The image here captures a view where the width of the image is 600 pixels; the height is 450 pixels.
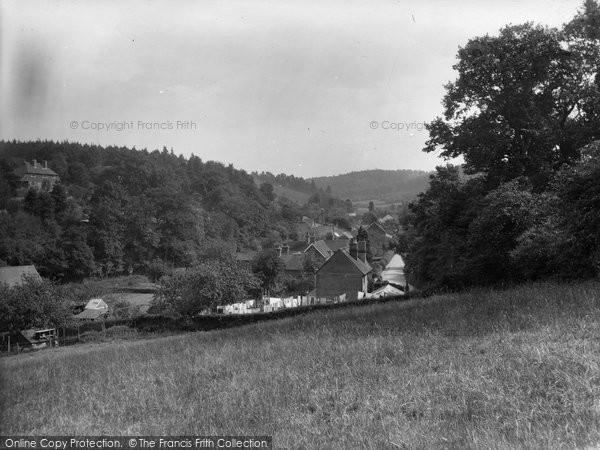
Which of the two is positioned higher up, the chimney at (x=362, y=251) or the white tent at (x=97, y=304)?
the chimney at (x=362, y=251)

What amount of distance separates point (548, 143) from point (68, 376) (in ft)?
71.7

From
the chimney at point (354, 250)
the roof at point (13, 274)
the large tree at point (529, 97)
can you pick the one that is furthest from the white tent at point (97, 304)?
the large tree at point (529, 97)

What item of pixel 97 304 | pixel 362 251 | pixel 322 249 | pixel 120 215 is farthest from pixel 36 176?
pixel 362 251

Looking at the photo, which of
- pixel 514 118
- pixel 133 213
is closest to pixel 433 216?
pixel 514 118

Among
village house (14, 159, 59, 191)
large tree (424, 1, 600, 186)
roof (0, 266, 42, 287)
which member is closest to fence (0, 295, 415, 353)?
roof (0, 266, 42, 287)

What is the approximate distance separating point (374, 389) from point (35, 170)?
88.2m

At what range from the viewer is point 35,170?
80.9 meters

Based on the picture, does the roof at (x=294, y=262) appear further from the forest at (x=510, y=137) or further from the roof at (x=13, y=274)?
the forest at (x=510, y=137)

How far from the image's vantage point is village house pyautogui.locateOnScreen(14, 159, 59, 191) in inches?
2968

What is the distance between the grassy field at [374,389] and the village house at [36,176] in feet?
248

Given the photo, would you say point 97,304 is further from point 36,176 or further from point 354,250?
point 36,176

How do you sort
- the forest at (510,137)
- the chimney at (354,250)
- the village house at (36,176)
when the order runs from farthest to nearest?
the village house at (36,176), the chimney at (354,250), the forest at (510,137)

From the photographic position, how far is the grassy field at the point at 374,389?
4.61 m

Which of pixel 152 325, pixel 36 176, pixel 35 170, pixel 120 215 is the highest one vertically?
pixel 35 170
